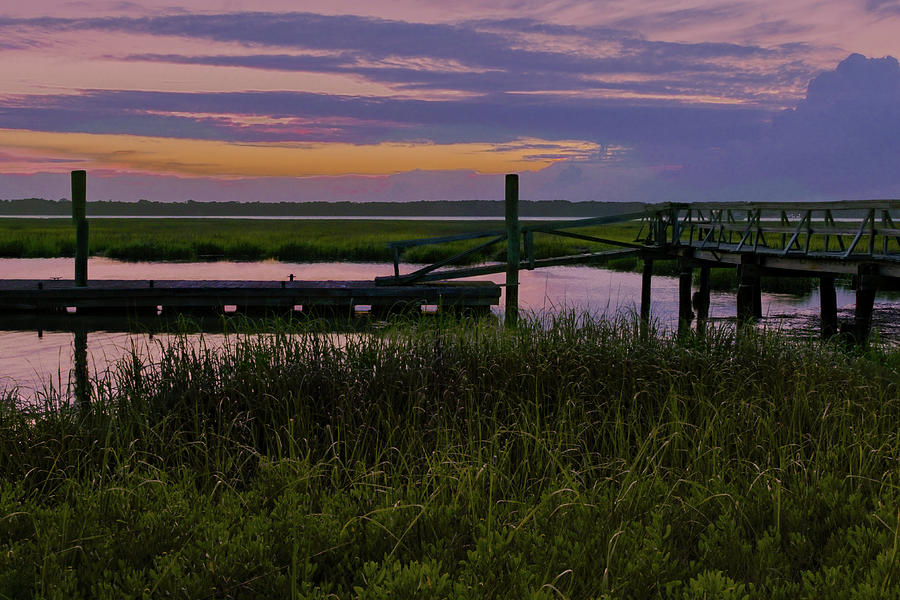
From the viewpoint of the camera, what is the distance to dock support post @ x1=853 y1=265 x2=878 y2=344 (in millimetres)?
14891

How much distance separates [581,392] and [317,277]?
81.6ft

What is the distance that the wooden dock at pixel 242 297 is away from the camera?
20.2 m

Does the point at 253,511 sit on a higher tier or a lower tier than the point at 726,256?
lower

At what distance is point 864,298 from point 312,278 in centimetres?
2150

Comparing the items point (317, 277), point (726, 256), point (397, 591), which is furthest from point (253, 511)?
point (317, 277)

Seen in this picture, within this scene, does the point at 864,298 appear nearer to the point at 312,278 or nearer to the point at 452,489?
the point at 452,489

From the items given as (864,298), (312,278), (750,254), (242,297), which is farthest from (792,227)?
(312,278)

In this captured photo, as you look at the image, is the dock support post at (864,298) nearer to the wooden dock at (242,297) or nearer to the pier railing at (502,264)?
the pier railing at (502,264)

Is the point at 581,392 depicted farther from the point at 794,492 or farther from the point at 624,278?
the point at 624,278

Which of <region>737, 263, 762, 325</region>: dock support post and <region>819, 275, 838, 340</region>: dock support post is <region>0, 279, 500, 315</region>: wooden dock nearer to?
<region>737, 263, 762, 325</region>: dock support post

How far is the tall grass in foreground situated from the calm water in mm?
1521

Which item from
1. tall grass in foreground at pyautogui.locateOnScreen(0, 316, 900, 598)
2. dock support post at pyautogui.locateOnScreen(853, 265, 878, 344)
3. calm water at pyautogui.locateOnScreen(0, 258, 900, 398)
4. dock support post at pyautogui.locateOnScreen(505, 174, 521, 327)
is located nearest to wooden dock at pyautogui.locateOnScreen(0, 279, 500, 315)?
calm water at pyautogui.locateOnScreen(0, 258, 900, 398)

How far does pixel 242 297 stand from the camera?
67.8 ft

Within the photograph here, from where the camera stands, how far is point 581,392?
827cm
